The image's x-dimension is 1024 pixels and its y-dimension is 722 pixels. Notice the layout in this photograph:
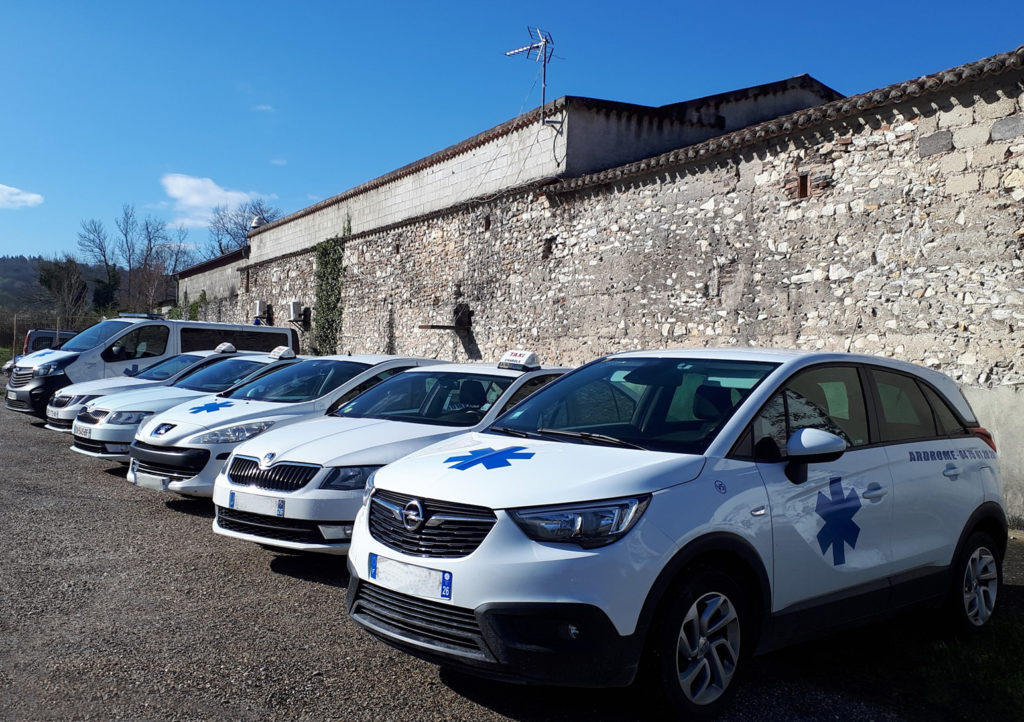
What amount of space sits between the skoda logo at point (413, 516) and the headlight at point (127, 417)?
6.52 m

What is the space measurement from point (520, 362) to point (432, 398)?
30.9 inches

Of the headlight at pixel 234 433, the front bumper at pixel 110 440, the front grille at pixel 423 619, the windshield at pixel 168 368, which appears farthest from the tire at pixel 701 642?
the windshield at pixel 168 368

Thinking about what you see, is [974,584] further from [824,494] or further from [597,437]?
[597,437]

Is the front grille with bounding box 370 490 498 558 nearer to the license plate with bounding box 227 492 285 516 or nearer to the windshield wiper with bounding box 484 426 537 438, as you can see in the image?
the windshield wiper with bounding box 484 426 537 438

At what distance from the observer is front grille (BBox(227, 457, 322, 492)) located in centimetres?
561

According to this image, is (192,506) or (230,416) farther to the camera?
(192,506)

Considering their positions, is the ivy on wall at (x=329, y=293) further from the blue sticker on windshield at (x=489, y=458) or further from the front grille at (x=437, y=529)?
the front grille at (x=437, y=529)

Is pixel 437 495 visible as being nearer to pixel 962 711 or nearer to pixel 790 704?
pixel 790 704

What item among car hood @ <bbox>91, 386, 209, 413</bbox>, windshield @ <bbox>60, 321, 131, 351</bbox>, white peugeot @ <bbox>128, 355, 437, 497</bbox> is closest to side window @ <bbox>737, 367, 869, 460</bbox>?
white peugeot @ <bbox>128, 355, 437, 497</bbox>

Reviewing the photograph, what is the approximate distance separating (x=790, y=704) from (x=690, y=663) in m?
0.69

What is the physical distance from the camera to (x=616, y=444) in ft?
13.2

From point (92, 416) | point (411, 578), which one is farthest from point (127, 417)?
point (411, 578)

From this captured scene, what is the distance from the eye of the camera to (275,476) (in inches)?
224

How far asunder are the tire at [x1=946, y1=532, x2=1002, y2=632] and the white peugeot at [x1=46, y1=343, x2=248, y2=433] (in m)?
9.27
